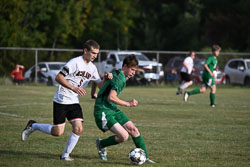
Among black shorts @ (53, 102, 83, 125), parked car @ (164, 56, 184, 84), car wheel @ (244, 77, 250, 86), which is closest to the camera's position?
black shorts @ (53, 102, 83, 125)

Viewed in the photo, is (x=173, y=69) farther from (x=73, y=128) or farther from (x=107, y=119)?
(x=107, y=119)

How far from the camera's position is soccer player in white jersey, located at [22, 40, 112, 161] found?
7.27 m

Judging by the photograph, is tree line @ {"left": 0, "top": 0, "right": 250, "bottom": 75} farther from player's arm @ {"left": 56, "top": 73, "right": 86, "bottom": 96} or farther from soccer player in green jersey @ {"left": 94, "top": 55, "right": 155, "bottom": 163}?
soccer player in green jersey @ {"left": 94, "top": 55, "right": 155, "bottom": 163}

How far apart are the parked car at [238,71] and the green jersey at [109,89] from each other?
22.4 metres

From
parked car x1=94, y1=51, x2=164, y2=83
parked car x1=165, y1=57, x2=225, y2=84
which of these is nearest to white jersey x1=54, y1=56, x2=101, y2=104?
parked car x1=94, y1=51, x2=164, y2=83

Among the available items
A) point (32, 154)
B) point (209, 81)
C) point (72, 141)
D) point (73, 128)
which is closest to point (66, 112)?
point (73, 128)

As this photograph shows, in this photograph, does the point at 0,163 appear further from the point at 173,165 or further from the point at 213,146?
the point at 213,146

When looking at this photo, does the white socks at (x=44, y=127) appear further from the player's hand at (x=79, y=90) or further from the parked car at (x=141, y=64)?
the parked car at (x=141, y=64)

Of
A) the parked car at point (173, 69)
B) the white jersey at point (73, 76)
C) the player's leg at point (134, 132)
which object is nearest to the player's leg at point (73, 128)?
the white jersey at point (73, 76)

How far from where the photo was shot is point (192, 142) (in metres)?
9.16

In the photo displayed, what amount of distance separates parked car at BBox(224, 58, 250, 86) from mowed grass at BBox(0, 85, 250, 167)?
1346cm

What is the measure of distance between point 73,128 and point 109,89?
76cm

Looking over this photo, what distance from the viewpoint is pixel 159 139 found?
31.0 feet

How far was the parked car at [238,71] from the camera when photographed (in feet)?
94.3
